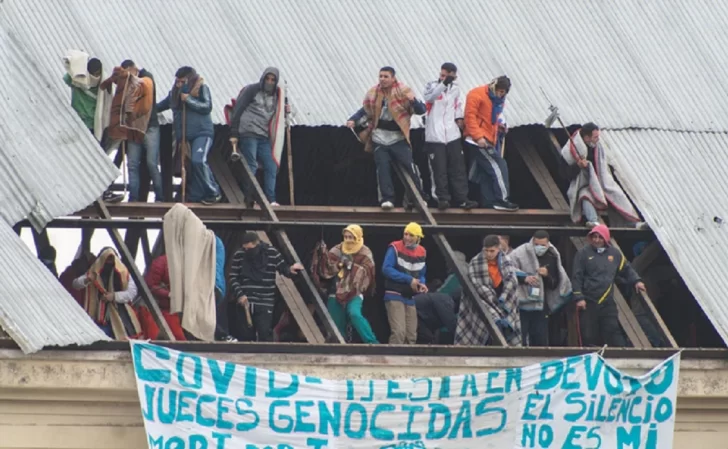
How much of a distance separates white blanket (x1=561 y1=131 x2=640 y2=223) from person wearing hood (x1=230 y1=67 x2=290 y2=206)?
3.98 metres

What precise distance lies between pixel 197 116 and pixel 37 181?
96.8 inches

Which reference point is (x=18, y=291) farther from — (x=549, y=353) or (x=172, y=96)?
(x=549, y=353)

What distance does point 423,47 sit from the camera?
94.8 feet

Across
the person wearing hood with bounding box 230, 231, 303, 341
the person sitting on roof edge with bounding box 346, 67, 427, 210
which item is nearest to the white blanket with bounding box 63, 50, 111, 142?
the person wearing hood with bounding box 230, 231, 303, 341

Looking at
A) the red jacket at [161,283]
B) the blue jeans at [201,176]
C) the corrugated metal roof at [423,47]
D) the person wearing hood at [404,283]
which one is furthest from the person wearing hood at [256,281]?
the corrugated metal roof at [423,47]

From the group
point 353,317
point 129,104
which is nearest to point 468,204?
point 353,317

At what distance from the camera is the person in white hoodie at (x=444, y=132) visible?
25.7 m

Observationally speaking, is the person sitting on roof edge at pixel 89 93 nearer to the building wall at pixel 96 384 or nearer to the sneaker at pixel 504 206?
the building wall at pixel 96 384

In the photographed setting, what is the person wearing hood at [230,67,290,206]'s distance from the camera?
1004 inches

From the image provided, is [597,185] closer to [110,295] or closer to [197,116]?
[197,116]

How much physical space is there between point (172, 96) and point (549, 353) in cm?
615

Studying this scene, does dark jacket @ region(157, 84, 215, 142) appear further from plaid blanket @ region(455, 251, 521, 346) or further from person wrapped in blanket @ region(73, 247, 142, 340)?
plaid blanket @ region(455, 251, 521, 346)

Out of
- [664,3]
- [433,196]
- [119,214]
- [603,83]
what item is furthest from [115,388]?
[664,3]

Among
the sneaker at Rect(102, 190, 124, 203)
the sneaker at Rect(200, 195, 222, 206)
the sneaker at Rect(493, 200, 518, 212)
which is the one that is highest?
the sneaker at Rect(493, 200, 518, 212)
